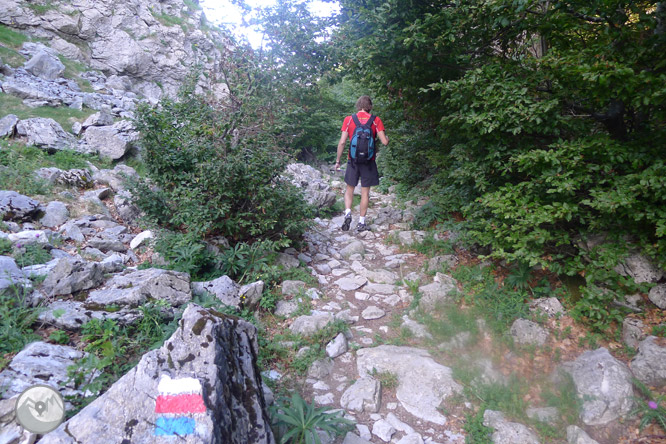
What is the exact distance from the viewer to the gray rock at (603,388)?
302 cm

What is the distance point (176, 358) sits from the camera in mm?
2303

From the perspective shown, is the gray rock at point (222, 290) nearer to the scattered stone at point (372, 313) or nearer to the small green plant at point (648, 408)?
the scattered stone at point (372, 313)

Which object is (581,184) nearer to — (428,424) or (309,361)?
(428,424)

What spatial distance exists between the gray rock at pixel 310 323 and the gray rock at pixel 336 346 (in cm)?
24

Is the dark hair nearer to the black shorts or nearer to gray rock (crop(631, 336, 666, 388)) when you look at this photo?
the black shorts

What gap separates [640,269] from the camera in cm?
374

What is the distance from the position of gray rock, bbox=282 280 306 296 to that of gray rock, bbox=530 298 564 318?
2.84 metres

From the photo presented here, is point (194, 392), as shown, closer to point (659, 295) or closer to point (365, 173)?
point (659, 295)

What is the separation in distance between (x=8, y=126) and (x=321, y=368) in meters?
8.58

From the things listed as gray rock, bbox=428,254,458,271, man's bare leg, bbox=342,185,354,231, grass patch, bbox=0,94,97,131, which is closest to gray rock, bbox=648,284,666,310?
gray rock, bbox=428,254,458,271

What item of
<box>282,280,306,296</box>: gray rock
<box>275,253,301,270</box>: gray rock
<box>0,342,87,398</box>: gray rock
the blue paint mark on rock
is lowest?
<box>0,342,87,398</box>: gray rock

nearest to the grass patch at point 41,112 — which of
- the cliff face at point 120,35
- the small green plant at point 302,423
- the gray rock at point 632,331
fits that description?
the cliff face at point 120,35

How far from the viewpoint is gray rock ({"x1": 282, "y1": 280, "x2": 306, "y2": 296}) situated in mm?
4984

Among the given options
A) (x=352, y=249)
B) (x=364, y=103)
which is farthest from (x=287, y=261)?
(x=364, y=103)
